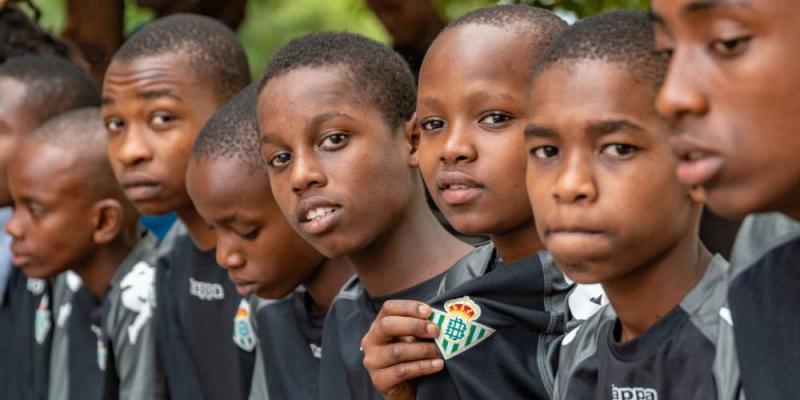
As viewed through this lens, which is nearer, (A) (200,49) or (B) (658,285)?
(B) (658,285)

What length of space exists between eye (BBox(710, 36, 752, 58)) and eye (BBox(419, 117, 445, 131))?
1.22 meters

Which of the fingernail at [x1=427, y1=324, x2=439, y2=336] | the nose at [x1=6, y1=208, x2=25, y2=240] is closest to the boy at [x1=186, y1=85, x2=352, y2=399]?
the fingernail at [x1=427, y1=324, x2=439, y2=336]

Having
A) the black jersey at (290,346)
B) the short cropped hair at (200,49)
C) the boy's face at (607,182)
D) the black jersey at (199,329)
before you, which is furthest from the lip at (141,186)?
the boy's face at (607,182)

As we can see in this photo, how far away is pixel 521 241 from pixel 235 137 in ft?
4.39

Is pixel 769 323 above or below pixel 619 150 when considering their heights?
below

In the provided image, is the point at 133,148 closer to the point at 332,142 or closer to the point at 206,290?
the point at 206,290

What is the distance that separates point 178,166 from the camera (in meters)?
→ 4.83

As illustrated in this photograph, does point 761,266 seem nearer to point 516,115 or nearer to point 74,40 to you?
point 516,115

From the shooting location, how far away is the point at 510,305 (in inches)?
124

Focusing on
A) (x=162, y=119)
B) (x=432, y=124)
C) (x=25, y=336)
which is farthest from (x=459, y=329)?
(x=25, y=336)

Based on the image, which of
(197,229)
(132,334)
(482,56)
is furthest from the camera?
(132,334)

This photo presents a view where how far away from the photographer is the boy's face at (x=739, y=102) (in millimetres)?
2027

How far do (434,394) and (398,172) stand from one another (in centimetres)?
74

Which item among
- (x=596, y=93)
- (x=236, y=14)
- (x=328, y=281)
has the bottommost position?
(x=328, y=281)
